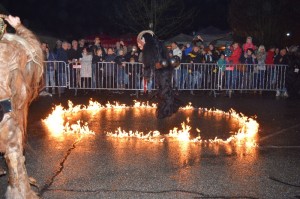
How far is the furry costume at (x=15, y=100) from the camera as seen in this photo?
4293 millimetres

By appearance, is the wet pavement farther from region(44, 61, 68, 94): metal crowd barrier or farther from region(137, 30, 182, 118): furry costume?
region(44, 61, 68, 94): metal crowd barrier

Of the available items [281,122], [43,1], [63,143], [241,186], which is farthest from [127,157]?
[43,1]

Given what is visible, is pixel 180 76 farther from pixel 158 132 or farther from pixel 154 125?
pixel 158 132

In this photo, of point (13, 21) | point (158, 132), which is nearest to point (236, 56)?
point (158, 132)

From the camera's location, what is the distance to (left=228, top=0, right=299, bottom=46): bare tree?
30.3 meters

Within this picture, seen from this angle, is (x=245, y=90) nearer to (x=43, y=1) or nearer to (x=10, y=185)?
(x=10, y=185)

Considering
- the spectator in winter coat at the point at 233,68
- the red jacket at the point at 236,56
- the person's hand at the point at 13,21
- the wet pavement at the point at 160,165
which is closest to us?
the person's hand at the point at 13,21

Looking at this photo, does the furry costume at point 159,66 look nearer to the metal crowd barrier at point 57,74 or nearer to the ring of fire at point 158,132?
the ring of fire at point 158,132

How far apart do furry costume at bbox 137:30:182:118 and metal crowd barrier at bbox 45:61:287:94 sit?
5275 millimetres

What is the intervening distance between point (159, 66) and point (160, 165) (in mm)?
3172

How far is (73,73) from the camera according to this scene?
1519cm

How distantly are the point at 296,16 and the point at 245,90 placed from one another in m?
16.5

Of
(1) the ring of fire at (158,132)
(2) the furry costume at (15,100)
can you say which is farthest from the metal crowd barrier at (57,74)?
(2) the furry costume at (15,100)

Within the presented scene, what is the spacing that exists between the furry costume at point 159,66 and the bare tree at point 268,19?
907 inches
